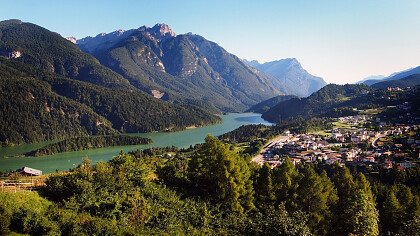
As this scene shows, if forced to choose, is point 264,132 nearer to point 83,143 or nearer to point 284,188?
point 83,143

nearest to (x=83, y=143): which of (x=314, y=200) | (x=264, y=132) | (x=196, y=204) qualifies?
(x=264, y=132)

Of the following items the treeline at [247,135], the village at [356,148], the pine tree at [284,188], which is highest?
the pine tree at [284,188]

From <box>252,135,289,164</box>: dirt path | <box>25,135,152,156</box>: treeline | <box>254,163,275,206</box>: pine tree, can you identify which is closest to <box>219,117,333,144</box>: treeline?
<box>252,135,289,164</box>: dirt path

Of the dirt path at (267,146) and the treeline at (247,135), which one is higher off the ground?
the treeline at (247,135)

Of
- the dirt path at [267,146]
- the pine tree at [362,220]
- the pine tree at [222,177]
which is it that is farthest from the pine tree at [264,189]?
the dirt path at [267,146]

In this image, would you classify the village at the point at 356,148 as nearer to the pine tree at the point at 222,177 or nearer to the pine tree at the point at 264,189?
the pine tree at the point at 264,189

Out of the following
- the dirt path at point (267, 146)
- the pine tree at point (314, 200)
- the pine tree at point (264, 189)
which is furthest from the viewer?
the dirt path at point (267, 146)

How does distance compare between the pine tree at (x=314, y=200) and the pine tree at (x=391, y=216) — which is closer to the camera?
the pine tree at (x=314, y=200)
